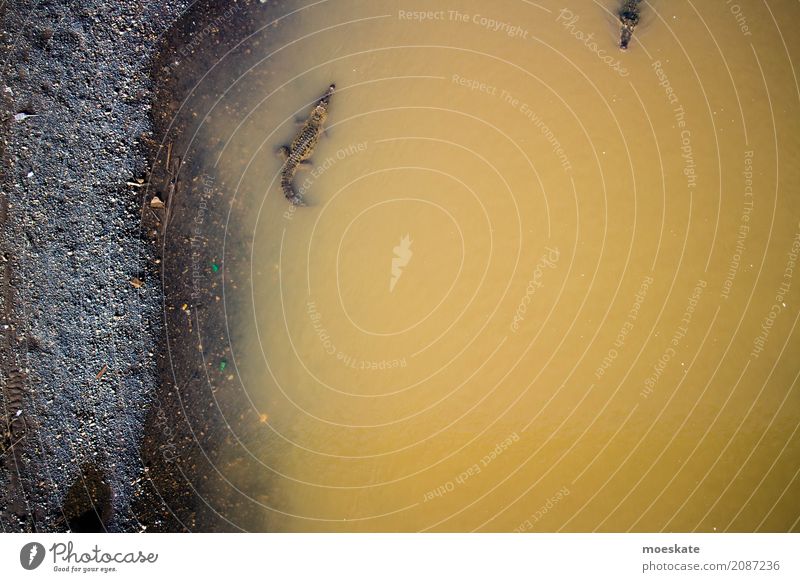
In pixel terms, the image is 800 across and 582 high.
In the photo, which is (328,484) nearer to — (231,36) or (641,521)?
(641,521)

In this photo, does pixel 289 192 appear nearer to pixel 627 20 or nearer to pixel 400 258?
pixel 400 258

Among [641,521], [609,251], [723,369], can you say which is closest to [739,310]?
[723,369]

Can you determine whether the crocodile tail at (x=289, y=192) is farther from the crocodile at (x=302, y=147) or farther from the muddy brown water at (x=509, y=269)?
the muddy brown water at (x=509, y=269)
